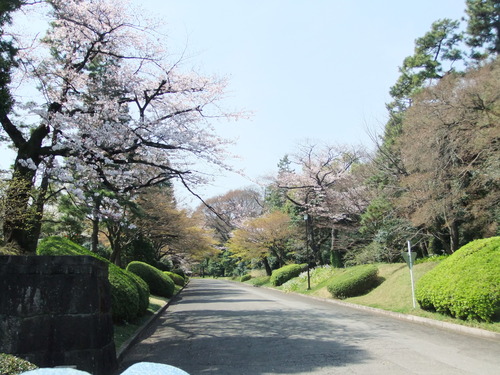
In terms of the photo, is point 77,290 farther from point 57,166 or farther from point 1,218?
point 57,166

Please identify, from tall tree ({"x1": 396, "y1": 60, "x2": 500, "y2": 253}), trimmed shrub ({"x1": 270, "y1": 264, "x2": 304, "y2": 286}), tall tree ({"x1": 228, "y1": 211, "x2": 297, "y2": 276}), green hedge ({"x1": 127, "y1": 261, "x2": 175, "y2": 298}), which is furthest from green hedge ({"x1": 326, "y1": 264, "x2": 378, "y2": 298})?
tall tree ({"x1": 228, "y1": 211, "x2": 297, "y2": 276})

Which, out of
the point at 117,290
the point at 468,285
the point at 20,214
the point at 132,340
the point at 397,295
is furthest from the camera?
the point at 397,295

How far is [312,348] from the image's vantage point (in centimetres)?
775

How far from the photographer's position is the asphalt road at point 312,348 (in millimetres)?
6211

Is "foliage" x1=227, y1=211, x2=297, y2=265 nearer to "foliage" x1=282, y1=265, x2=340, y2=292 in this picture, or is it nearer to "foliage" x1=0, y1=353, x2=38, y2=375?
"foliage" x1=282, y1=265, x2=340, y2=292

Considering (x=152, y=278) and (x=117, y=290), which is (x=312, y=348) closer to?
(x=117, y=290)

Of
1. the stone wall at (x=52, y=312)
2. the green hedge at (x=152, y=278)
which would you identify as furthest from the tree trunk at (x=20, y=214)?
the green hedge at (x=152, y=278)

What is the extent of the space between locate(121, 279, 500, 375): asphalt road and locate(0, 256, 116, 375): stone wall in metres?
1.43

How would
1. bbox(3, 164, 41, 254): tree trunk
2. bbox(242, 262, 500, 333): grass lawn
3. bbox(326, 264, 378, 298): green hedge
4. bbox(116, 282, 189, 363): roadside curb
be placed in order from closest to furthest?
bbox(116, 282, 189, 363): roadside curb → bbox(3, 164, 41, 254): tree trunk → bbox(242, 262, 500, 333): grass lawn → bbox(326, 264, 378, 298): green hedge

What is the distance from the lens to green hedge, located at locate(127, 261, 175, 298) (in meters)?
18.1

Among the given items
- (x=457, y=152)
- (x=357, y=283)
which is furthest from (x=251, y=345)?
(x=457, y=152)

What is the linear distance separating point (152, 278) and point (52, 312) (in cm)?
1370

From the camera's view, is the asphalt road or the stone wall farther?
the asphalt road

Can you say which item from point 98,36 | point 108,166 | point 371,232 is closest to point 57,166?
point 108,166
